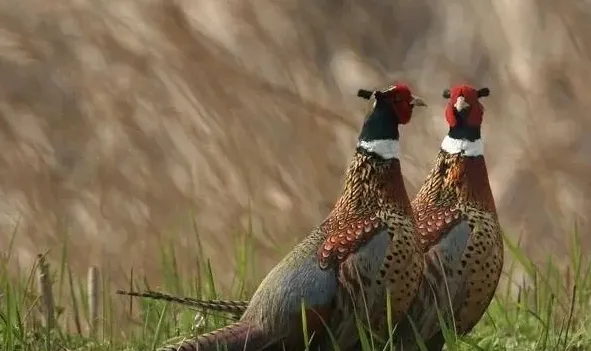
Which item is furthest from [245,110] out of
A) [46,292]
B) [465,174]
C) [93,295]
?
[465,174]

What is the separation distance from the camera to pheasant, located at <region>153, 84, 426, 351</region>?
1596mm

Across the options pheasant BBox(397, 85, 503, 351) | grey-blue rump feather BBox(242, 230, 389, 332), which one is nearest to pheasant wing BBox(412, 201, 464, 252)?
pheasant BBox(397, 85, 503, 351)

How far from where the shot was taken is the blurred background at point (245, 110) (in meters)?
2.79

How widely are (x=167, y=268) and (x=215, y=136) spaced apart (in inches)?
25.4

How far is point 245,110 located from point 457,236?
4.15ft

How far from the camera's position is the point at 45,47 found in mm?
2984

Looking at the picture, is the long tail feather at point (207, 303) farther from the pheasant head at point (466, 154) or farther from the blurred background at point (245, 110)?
the blurred background at point (245, 110)

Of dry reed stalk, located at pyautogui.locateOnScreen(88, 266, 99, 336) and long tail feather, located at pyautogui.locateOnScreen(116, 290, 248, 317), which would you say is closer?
Result: long tail feather, located at pyautogui.locateOnScreen(116, 290, 248, 317)

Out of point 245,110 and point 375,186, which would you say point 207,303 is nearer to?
point 375,186

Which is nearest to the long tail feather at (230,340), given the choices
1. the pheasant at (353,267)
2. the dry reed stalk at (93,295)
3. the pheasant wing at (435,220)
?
the pheasant at (353,267)

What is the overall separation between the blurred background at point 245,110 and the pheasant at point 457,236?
0.94 meters

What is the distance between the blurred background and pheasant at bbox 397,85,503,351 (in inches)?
37.0

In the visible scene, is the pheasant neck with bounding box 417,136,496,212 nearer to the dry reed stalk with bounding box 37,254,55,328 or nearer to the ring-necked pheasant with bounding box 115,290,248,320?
the ring-necked pheasant with bounding box 115,290,248,320

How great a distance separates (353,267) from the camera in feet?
5.30
